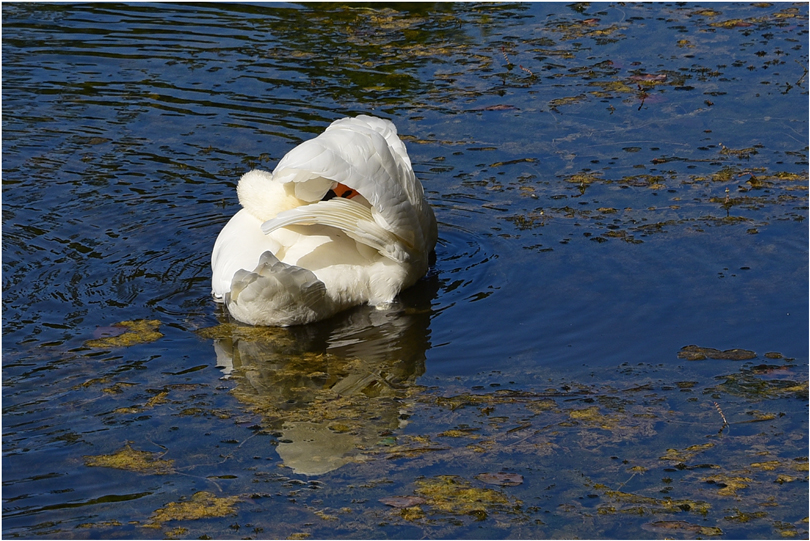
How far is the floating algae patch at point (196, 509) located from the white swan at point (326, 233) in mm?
1890

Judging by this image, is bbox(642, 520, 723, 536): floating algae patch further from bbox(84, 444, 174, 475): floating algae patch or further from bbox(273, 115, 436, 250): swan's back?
bbox(273, 115, 436, 250): swan's back

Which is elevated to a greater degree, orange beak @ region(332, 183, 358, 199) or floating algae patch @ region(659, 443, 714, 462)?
orange beak @ region(332, 183, 358, 199)

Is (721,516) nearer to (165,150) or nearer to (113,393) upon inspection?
(113,393)

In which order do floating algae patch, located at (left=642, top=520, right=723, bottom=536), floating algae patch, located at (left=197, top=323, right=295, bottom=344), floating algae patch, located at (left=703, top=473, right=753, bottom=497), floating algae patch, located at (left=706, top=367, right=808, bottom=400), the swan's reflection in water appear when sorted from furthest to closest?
floating algae patch, located at (left=197, top=323, right=295, bottom=344) < floating algae patch, located at (left=706, top=367, right=808, bottom=400) < the swan's reflection in water < floating algae patch, located at (left=703, top=473, right=753, bottom=497) < floating algae patch, located at (left=642, top=520, right=723, bottom=536)

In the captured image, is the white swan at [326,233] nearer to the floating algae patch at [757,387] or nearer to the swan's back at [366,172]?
the swan's back at [366,172]

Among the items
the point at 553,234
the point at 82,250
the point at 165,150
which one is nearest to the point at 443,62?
the point at 165,150

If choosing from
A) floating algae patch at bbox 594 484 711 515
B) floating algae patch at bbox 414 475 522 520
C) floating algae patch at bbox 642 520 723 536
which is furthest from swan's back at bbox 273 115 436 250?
floating algae patch at bbox 642 520 723 536

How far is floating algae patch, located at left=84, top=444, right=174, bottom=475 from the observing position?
5023mm

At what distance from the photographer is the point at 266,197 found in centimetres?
705

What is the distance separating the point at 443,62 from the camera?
1191cm

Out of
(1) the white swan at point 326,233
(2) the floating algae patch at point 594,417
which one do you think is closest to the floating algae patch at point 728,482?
(2) the floating algae patch at point 594,417

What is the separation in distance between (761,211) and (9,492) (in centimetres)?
595

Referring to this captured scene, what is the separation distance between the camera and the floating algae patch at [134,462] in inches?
198

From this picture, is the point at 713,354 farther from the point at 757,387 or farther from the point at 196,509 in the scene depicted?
the point at 196,509
